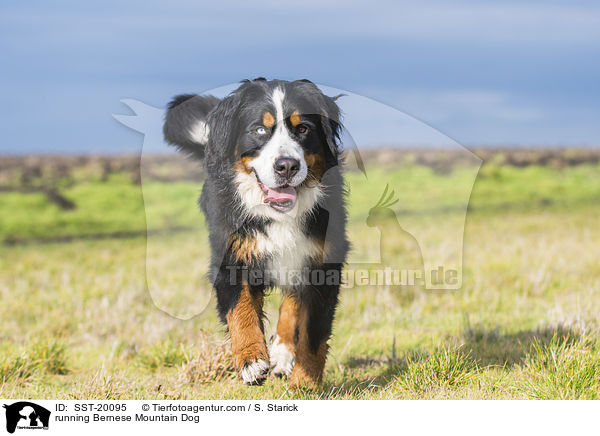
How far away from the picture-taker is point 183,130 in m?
4.66

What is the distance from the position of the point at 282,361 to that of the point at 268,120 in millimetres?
1689

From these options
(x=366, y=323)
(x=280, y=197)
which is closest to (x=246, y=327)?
(x=280, y=197)

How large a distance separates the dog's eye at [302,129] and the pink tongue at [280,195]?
1.13ft

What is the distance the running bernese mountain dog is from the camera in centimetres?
374

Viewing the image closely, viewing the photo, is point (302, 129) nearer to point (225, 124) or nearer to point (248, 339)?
point (225, 124)

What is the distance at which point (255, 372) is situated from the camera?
3715 mm

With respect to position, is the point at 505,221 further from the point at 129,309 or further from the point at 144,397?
the point at 144,397

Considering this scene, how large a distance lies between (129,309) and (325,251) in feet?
12.1

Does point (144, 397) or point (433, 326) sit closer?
point (144, 397)

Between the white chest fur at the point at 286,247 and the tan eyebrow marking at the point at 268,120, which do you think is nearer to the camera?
the tan eyebrow marking at the point at 268,120

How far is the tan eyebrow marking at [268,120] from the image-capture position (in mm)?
3729

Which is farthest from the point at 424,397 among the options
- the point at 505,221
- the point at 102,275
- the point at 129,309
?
the point at 505,221
